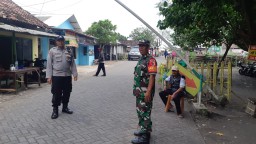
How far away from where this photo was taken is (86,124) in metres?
5.43

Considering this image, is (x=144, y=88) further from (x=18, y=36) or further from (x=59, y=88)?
(x=18, y=36)

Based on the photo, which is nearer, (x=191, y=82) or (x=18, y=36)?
(x=191, y=82)

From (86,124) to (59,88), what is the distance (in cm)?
108

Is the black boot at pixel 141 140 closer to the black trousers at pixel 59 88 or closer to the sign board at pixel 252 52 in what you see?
the black trousers at pixel 59 88

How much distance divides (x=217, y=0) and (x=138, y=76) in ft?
11.2

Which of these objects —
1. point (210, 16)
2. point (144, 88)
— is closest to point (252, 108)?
point (210, 16)

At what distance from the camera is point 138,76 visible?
175 inches

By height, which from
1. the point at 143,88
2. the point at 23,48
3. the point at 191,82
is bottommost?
the point at 191,82

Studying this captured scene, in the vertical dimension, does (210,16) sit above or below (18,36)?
above

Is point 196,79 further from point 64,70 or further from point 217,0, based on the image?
point 64,70

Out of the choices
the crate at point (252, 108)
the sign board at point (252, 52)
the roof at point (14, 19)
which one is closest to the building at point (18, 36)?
the roof at point (14, 19)

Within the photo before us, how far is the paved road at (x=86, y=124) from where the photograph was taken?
4.59 meters

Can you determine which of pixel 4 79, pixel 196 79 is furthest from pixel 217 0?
pixel 4 79

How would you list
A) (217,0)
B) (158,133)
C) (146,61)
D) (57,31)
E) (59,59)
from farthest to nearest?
(57,31) < (217,0) < (59,59) < (158,133) < (146,61)
